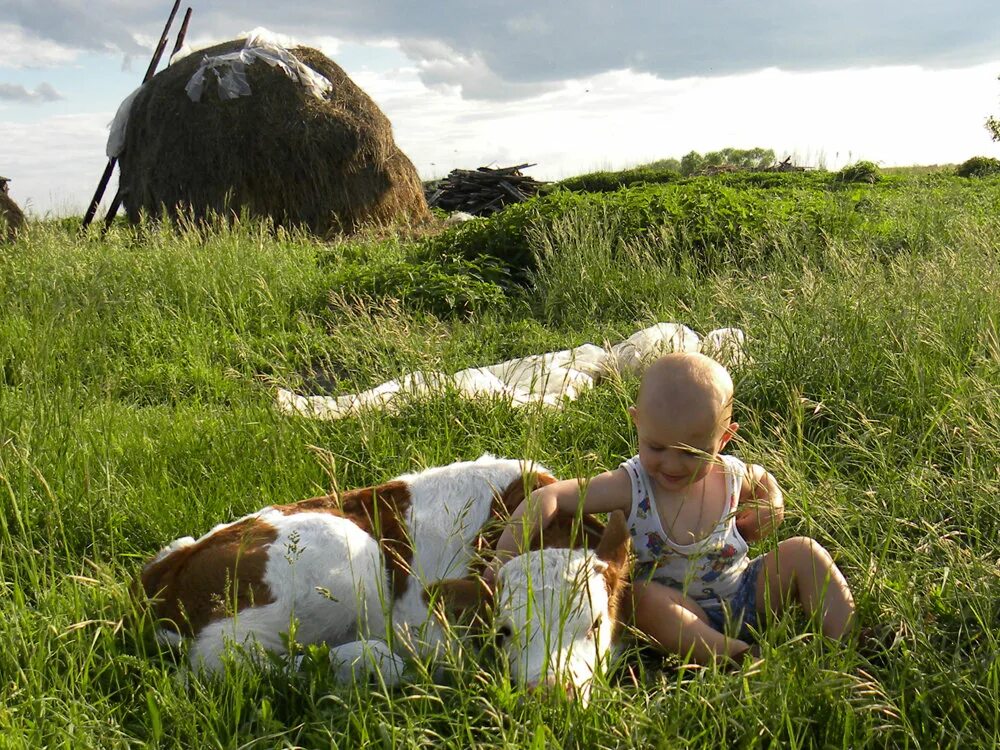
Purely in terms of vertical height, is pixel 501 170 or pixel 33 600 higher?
pixel 501 170

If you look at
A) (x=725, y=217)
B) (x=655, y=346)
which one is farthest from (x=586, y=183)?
(x=655, y=346)

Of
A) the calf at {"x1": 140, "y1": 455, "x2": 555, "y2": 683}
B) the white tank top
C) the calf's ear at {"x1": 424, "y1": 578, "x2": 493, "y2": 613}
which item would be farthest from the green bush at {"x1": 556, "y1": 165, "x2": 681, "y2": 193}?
the calf's ear at {"x1": 424, "y1": 578, "x2": 493, "y2": 613}

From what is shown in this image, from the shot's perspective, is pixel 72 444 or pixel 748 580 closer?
pixel 748 580

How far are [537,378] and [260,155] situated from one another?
33.5 feet

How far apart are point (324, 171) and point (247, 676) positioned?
11.7 meters

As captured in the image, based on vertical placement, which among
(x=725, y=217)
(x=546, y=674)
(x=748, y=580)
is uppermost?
(x=725, y=217)

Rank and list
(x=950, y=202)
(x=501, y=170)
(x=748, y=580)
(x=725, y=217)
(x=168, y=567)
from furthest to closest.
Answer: (x=501, y=170) < (x=950, y=202) < (x=725, y=217) < (x=748, y=580) < (x=168, y=567)

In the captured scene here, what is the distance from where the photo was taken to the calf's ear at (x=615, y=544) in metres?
2.45

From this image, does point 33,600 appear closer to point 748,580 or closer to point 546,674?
point 546,674

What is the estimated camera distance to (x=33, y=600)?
302 centimetres

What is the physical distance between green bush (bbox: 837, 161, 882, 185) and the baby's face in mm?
14532

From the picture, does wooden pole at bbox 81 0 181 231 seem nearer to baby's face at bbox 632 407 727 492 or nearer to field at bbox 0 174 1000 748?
field at bbox 0 174 1000 748

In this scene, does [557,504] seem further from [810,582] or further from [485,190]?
[485,190]

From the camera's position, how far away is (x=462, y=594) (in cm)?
250
